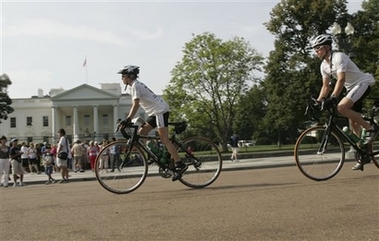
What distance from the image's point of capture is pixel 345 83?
23.1 feet

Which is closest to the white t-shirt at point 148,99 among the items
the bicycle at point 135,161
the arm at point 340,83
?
the bicycle at point 135,161

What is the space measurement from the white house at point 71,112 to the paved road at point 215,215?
9415 cm

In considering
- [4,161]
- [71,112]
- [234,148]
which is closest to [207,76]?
[234,148]

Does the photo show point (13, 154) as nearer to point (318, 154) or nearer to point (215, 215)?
point (318, 154)

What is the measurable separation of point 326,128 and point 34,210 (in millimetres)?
4210

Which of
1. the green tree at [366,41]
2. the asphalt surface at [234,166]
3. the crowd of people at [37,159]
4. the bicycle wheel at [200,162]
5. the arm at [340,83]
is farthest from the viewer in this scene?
the green tree at [366,41]

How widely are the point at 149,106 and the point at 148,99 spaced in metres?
0.11

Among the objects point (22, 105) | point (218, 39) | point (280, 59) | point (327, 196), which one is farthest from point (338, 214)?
point (22, 105)

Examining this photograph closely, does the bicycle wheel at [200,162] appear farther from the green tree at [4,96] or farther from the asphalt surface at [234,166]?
the green tree at [4,96]

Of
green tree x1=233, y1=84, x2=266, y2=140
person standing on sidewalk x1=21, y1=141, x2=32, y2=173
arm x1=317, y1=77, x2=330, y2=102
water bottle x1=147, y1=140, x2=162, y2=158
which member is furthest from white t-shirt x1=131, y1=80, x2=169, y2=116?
green tree x1=233, y1=84, x2=266, y2=140

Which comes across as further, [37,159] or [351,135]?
[37,159]

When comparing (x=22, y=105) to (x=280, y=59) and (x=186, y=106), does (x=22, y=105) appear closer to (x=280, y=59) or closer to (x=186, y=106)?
(x=186, y=106)

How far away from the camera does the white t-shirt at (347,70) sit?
6781 millimetres

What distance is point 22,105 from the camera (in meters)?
116
